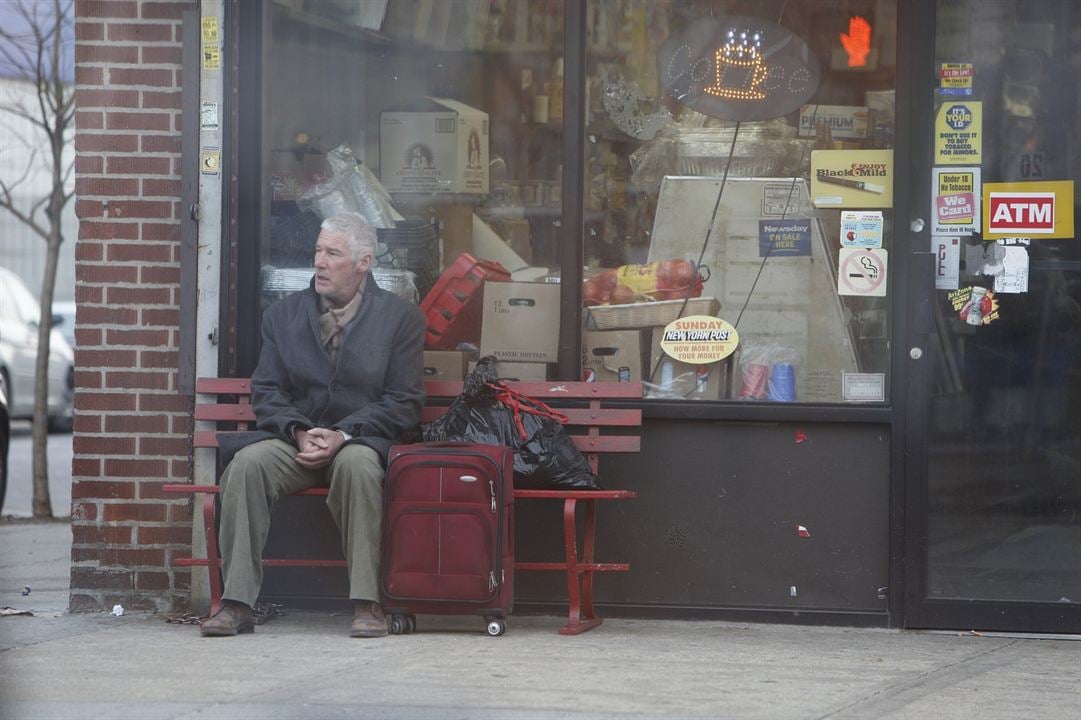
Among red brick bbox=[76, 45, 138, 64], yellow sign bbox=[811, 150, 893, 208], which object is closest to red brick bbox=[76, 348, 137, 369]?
red brick bbox=[76, 45, 138, 64]

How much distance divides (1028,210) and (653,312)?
154 cm

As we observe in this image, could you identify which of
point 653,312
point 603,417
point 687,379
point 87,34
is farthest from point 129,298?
point 687,379

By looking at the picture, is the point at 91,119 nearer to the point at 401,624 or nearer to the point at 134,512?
the point at 134,512

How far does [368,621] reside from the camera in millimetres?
5766

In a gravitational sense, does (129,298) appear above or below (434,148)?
below

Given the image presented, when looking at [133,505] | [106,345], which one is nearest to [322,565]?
[133,505]

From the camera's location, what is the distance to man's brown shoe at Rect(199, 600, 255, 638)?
5.74 metres

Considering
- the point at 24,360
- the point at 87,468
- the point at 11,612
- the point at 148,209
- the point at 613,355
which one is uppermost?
the point at 148,209

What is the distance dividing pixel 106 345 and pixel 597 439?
2.03 m

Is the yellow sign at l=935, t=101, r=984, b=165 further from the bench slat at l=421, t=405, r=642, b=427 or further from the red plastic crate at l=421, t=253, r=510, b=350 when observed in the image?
the red plastic crate at l=421, t=253, r=510, b=350

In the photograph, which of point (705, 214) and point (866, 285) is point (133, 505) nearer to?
point (705, 214)

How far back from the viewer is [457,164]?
6.64 m

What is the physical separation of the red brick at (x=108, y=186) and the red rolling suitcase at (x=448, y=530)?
162cm

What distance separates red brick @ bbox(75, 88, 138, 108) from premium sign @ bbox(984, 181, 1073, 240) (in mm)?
3439
